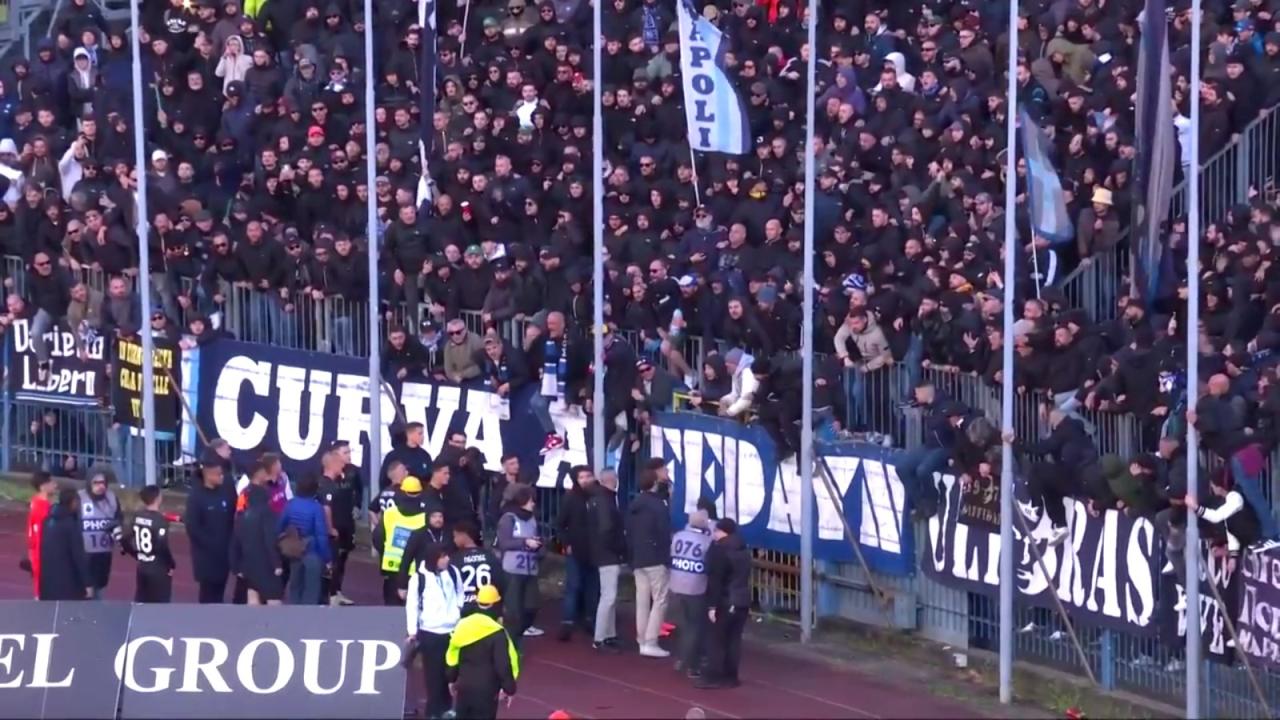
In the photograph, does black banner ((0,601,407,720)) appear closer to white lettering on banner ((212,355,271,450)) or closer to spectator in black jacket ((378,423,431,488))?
spectator in black jacket ((378,423,431,488))

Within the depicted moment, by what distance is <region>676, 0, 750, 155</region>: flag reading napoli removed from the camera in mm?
24531

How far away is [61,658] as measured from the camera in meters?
21.0

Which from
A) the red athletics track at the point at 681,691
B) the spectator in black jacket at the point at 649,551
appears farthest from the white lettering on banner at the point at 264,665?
the spectator in black jacket at the point at 649,551

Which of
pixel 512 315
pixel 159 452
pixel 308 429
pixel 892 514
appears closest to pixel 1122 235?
pixel 892 514

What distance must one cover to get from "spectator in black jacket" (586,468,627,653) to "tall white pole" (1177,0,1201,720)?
5.41m

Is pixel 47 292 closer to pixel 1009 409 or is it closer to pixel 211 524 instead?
pixel 211 524

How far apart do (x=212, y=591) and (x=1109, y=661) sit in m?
7.60

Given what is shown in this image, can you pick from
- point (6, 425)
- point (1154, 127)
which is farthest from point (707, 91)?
point (6, 425)

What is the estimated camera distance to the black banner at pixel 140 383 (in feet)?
95.7

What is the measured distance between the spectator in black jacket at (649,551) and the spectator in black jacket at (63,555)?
4.62m

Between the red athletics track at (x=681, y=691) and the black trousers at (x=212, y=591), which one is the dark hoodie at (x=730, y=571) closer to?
the red athletics track at (x=681, y=691)

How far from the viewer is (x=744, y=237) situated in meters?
26.5

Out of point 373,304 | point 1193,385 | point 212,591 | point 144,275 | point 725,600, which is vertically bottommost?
point 212,591

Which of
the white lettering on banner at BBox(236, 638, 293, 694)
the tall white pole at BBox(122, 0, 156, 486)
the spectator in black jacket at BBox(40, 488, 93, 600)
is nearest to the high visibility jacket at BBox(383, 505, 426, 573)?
the white lettering on banner at BBox(236, 638, 293, 694)
